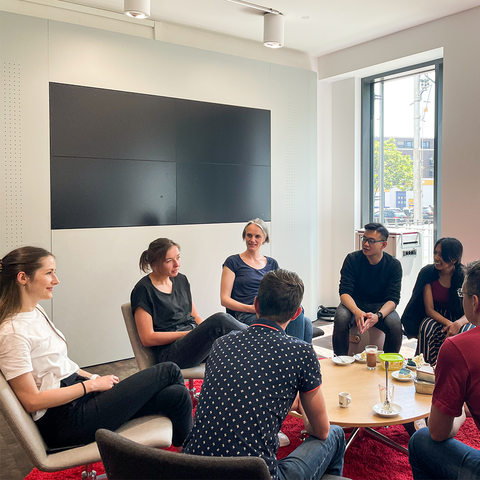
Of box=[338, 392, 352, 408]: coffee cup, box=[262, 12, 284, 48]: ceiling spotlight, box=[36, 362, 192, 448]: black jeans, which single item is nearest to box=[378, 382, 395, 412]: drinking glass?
box=[338, 392, 352, 408]: coffee cup

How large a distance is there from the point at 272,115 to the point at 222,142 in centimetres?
71

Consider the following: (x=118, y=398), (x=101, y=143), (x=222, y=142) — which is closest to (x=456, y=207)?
(x=222, y=142)

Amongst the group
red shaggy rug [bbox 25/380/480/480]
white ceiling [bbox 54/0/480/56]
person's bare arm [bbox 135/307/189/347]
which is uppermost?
white ceiling [bbox 54/0/480/56]

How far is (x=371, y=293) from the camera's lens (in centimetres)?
366

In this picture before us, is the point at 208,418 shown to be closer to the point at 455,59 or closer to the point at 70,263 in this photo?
the point at 70,263

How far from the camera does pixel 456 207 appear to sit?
14.4ft

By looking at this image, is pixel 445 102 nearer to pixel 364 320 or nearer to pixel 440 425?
pixel 364 320

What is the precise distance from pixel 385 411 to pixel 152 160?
291 cm

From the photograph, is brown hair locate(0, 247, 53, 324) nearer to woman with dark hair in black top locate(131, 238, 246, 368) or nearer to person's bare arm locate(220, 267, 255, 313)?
woman with dark hair in black top locate(131, 238, 246, 368)

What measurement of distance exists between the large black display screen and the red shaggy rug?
1964mm

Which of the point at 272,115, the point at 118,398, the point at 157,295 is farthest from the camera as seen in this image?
the point at 272,115

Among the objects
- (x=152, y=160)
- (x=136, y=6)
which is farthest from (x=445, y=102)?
(x=136, y=6)

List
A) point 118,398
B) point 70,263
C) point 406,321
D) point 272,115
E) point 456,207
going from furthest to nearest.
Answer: point 272,115 < point 456,207 < point 70,263 < point 406,321 < point 118,398

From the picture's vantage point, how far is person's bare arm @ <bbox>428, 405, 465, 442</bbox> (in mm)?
1618
